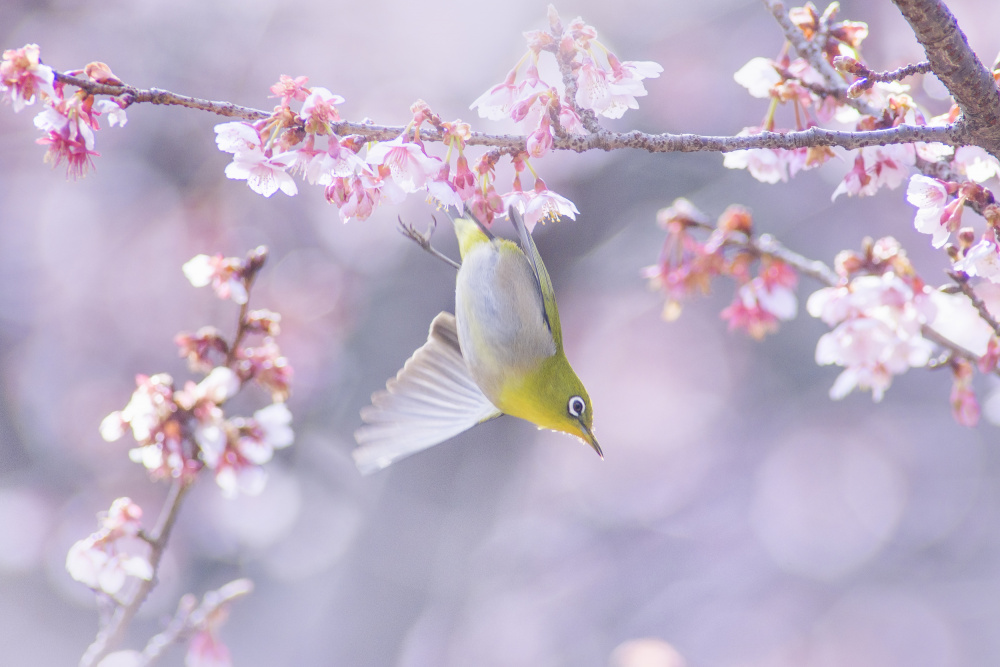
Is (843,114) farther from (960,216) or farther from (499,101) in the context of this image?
(499,101)

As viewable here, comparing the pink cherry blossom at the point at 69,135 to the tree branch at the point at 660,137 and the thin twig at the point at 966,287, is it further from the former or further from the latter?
the thin twig at the point at 966,287

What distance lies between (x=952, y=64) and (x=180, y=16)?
5116 mm

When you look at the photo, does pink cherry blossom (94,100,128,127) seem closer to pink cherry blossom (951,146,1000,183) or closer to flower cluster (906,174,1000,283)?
flower cluster (906,174,1000,283)

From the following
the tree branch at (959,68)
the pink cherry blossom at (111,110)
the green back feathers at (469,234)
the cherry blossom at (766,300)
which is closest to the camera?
the tree branch at (959,68)

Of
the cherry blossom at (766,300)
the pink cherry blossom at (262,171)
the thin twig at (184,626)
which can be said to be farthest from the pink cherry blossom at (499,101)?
the thin twig at (184,626)

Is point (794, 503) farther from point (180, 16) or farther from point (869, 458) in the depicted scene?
point (180, 16)

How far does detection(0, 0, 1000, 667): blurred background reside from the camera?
4.78 m

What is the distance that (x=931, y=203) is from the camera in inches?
53.8

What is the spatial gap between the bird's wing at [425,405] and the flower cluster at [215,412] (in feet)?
0.89

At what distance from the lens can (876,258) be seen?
184 centimetres

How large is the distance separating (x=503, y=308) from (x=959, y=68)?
1104 mm

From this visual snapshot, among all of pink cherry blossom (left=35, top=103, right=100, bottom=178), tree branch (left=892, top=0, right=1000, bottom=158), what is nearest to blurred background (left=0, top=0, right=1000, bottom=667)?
pink cherry blossom (left=35, top=103, right=100, bottom=178)

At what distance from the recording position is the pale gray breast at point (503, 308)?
1.90 m

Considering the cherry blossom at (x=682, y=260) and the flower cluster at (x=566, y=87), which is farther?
the cherry blossom at (x=682, y=260)
